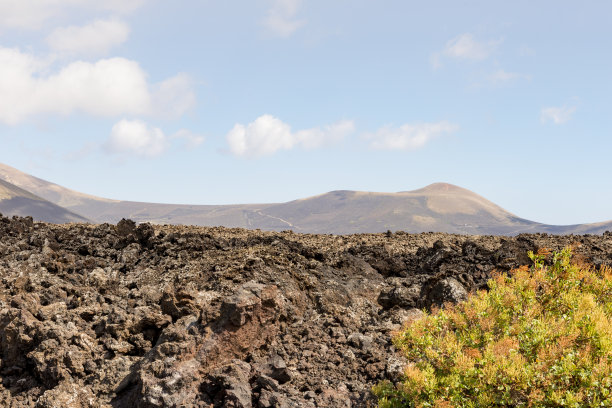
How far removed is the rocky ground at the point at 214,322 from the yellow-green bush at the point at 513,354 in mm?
1074

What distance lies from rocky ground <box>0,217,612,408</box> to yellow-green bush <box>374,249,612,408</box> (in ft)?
3.52

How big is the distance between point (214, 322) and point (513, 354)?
4811 mm

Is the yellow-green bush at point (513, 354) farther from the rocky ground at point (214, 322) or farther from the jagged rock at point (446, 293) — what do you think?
the jagged rock at point (446, 293)

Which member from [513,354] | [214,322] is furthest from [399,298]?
[513,354]

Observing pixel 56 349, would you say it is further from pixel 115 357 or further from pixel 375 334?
pixel 375 334

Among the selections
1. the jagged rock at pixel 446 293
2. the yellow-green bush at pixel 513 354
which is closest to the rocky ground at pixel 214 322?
the jagged rock at pixel 446 293

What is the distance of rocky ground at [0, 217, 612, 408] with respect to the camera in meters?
8.52

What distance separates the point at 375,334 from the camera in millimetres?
9805

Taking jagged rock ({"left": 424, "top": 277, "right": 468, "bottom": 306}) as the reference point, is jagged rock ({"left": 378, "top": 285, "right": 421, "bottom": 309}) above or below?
below

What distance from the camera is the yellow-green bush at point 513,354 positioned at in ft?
21.5

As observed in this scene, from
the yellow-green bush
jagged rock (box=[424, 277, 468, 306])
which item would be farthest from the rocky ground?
the yellow-green bush

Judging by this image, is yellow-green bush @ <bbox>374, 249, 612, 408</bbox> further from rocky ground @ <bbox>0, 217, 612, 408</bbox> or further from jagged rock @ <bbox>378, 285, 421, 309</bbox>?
jagged rock @ <bbox>378, 285, 421, 309</bbox>

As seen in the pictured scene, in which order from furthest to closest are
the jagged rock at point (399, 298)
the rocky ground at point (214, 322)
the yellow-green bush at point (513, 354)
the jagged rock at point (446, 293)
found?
the jagged rock at point (399, 298) < the jagged rock at point (446, 293) < the rocky ground at point (214, 322) < the yellow-green bush at point (513, 354)

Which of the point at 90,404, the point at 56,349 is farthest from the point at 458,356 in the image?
the point at 56,349
